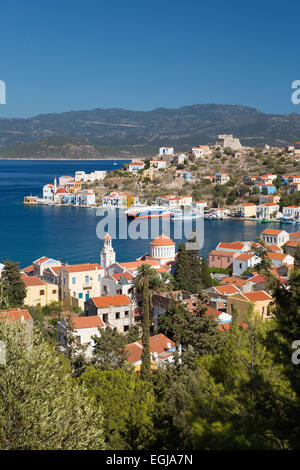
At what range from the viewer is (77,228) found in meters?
35.9

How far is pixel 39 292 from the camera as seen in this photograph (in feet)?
49.1

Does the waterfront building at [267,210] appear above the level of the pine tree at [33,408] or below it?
below

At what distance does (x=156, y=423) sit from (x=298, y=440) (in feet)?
7.52

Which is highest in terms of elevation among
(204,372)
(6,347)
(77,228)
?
(6,347)

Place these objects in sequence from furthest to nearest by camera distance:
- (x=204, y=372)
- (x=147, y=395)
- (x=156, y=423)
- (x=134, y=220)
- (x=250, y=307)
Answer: (x=134, y=220), (x=147, y=395), (x=156, y=423), (x=204, y=372), (x=250, y=307)

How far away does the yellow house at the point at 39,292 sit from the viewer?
1478 centimetres

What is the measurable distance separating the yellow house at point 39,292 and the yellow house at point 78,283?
10.0 inches

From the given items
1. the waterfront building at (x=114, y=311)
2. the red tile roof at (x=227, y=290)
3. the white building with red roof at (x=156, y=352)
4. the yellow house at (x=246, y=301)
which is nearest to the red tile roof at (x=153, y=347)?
the white building with red roof at (x=156, y=352)

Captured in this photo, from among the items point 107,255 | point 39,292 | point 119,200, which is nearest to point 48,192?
point 119,200

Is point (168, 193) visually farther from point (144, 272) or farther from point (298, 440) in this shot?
point (298, 440)

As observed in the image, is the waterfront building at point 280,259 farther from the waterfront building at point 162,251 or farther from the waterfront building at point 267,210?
the waterfront building at point 267,210

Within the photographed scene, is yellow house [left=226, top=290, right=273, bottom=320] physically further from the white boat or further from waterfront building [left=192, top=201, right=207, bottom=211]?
waterfront building [left=192, top=201, right=207, bottom=211]

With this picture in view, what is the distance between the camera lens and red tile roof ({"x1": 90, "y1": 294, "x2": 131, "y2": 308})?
41.4 ft
